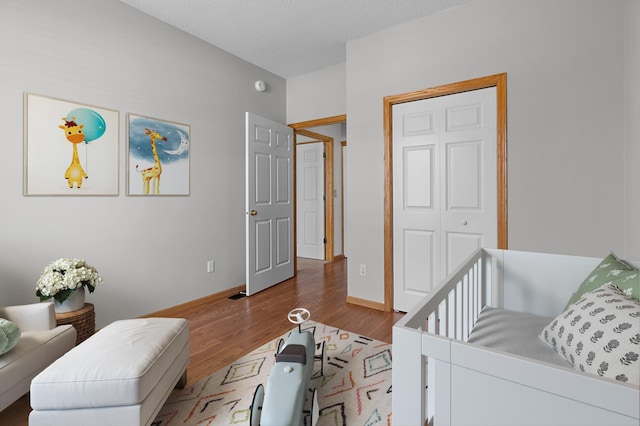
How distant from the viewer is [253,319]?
267cm

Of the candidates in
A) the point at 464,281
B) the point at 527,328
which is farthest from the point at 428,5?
the point at 527,328

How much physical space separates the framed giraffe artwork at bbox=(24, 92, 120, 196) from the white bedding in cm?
267

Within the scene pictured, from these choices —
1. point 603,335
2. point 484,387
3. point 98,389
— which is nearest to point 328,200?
point 98,389

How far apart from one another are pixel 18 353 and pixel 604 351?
2.20 metres

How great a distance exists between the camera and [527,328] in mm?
1291

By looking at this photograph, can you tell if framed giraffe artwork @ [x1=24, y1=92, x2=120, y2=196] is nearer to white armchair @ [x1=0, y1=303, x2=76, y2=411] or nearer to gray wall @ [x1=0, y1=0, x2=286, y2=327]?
gray wall @ [x1=0, y1=0, x2=286, y2=327]

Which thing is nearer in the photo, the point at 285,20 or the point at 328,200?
the point at 285,20

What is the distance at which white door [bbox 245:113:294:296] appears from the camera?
3262 mm

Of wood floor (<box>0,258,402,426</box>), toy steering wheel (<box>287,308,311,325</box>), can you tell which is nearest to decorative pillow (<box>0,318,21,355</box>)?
wood floor (<box>0,258,402,426</box>)

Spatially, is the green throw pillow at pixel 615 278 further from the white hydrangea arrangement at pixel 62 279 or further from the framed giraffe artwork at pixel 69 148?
the framed giraffe artwork at pixel 69 148

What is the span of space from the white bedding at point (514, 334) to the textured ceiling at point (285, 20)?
2332 millimetres

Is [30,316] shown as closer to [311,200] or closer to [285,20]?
[285,20]

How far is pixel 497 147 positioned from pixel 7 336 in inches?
121

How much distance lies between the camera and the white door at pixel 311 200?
5.29m
